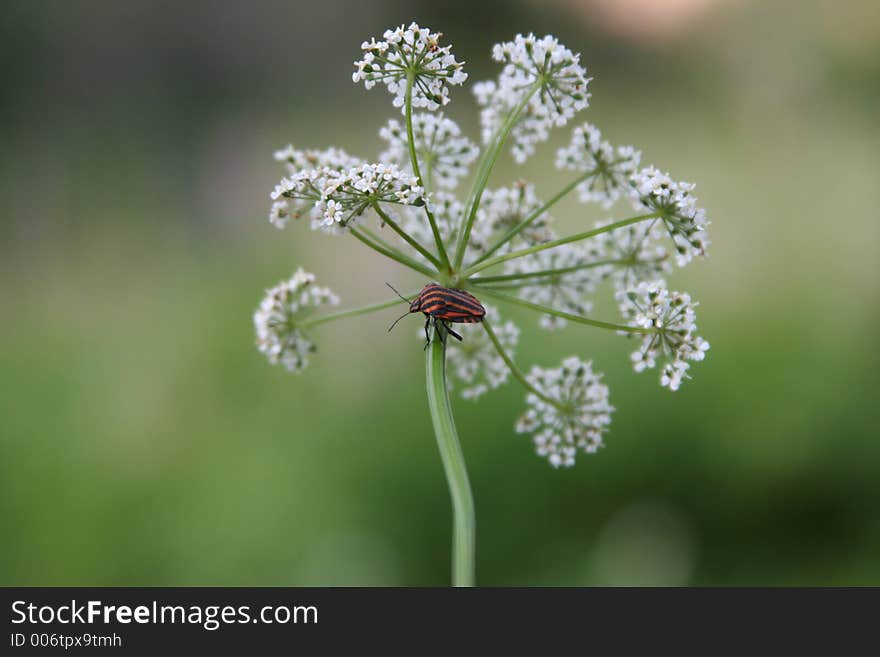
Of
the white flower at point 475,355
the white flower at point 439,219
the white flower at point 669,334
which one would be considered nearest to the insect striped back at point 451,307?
the white flower at point 439,219

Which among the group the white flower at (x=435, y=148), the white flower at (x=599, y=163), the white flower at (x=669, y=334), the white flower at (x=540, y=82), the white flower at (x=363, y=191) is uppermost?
the white flower at (x=435, y=148)

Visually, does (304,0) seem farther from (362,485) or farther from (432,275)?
(432,275)

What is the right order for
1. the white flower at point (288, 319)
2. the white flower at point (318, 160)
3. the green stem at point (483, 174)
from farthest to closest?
1. the white flower at point (288, 319)
2. the white flower at point (318, 160)
3. the green stem at point (483, 174)

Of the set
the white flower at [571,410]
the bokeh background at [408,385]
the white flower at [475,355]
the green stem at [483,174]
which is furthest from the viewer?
the bokeh background at [408,385]

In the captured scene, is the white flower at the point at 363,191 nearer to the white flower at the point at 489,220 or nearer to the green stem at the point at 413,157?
the green stem at the point at 413,157

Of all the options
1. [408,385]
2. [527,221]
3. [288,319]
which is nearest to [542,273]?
[527,221]
